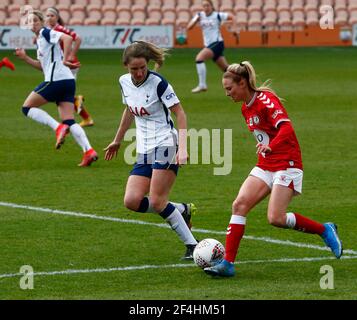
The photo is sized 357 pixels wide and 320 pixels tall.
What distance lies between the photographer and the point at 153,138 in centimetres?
997

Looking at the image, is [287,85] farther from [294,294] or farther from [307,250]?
[294,294]

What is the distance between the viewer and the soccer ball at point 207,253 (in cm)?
917

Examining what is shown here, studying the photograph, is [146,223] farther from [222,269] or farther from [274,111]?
[274,111]

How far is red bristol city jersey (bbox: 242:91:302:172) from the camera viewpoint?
30.2 feet

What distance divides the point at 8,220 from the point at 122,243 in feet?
5.73

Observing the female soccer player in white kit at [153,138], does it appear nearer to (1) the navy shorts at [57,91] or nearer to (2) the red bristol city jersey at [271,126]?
(2) the red bristol city jersey at [271,126]

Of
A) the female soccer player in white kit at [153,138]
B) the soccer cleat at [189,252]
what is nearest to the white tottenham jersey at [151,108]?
the female soccer player in white kit at [153,138]

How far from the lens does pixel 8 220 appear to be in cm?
1172

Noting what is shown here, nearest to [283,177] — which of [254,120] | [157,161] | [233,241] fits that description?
[254,120]

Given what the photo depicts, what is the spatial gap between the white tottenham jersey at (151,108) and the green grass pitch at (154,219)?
3.51ft

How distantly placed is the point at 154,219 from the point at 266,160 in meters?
2.82

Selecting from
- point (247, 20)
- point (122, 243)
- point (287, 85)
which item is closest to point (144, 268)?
point (122, 243)

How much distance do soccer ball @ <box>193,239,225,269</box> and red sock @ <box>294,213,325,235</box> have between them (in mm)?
699
